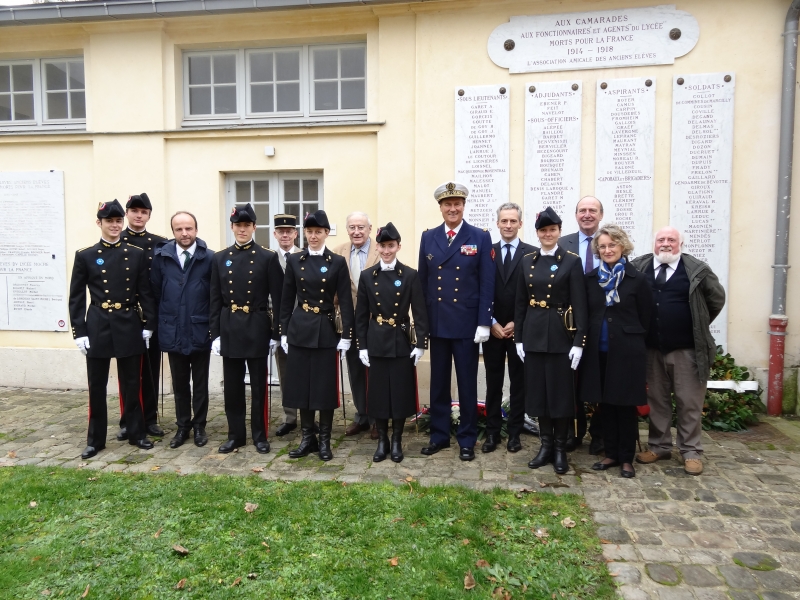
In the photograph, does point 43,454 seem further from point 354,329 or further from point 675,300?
point 675,300

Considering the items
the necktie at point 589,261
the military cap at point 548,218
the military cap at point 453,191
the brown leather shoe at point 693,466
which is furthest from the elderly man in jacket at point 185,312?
the brown leather shoe at point 693,466

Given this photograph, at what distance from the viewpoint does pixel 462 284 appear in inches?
185

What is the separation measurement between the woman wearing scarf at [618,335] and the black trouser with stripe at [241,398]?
2582 mm

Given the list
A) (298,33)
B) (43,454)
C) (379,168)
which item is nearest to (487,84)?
(379,168)

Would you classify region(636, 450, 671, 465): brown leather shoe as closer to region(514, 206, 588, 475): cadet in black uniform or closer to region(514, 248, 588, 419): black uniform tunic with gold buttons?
region(514, 206, 588, 475): cadet in black uniform

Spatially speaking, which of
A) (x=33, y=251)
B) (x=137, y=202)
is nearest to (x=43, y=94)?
(x=33, y=251)

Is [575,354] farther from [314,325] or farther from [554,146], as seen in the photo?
[554,146]

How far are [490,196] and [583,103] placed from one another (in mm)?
1322

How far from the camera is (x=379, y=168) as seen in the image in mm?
6535

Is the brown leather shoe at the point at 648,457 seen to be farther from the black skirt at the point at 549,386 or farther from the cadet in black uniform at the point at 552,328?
the black skirt at the point at 549,386

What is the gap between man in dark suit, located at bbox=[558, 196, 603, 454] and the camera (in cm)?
480

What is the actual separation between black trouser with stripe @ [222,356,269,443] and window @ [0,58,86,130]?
A: 4404mm

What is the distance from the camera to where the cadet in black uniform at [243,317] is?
4801 mm

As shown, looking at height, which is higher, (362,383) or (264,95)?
(264,95)
